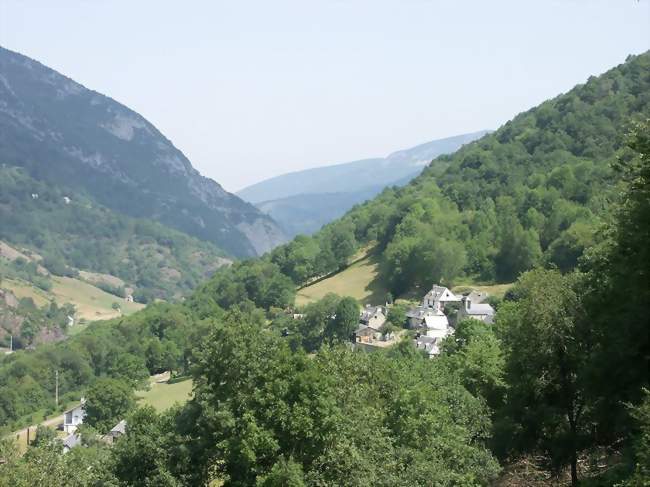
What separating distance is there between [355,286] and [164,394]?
1711 inches

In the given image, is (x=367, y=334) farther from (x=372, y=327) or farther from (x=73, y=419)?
(x=73, y=419)

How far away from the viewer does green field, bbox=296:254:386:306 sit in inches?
4670

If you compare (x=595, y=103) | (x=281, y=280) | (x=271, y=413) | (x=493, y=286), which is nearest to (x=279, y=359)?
(x=271, y=413)

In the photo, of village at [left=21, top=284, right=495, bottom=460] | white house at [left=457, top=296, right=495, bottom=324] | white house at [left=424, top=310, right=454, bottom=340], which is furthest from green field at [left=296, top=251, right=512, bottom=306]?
white house at [left=424, top=310, right=454, bottom=340]

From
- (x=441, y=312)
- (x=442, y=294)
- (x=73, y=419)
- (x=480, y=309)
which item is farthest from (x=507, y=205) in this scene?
(x=73, y=419)

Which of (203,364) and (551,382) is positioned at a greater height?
(203,364)

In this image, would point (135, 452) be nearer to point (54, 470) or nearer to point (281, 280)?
point (54, 470)

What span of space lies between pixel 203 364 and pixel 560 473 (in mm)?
12013

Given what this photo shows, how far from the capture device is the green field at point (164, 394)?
81750 mm

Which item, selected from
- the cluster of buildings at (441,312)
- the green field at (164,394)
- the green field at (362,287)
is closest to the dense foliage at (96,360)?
the green field at (164,394)

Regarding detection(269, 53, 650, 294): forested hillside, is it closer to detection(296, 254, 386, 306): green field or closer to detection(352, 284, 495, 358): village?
detection(296, 254, 386, 306): green field

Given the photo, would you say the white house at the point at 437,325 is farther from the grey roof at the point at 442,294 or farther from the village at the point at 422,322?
the grey roof at the point at 442,294

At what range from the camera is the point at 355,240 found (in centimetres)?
14962

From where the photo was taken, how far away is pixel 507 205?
126625mm
